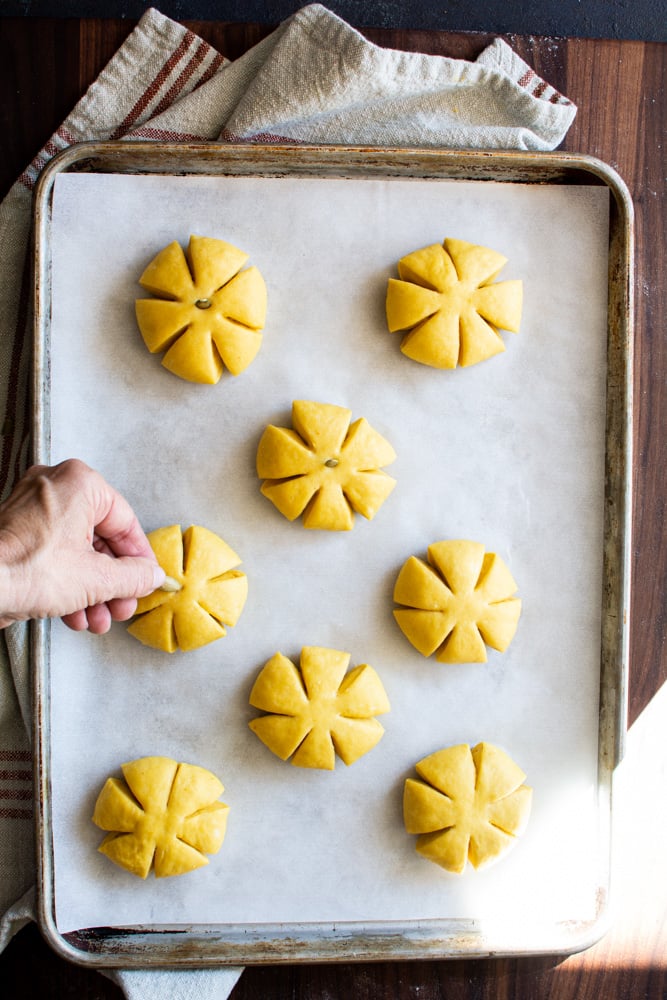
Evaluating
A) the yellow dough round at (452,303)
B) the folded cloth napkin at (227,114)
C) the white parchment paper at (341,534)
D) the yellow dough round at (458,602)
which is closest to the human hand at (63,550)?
the white parchment paper at (341,534)

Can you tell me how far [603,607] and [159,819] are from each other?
1.02 metres

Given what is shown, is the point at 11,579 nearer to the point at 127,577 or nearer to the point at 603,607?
the point at 127,577

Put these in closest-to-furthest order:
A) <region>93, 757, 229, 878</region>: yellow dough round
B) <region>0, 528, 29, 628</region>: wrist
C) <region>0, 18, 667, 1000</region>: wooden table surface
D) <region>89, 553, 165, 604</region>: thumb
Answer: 1. <region>0, 528, 29, 628</region>: wrist
2. <region>89, 553, 165, 604</region>: thumb
3. <region>93, 757, 229, 878</region>: yellow dough round
4. <region>0, 18, 667, 1000</region>: wooden table surface

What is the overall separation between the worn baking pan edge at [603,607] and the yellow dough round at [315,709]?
388mm

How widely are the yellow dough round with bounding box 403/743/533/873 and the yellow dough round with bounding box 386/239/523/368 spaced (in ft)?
2.71

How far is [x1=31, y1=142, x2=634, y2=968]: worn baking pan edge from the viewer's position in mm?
1745

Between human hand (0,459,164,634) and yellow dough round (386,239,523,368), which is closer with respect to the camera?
human hand (0,459,164,634)

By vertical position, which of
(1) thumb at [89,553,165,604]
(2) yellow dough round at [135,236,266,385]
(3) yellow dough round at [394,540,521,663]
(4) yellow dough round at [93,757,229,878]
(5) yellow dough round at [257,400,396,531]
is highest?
(2) yellow dough round at [135,236,266,385]

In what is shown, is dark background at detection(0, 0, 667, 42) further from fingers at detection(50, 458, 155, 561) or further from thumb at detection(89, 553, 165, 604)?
thumb at detection(89, 553, 165, 604)

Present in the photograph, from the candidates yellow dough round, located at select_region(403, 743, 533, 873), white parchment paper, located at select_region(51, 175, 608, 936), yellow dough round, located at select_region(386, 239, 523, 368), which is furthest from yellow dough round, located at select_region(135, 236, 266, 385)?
yellow dough round, located at select_region(403, 743, 533, 873)

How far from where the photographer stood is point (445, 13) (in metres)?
1.94

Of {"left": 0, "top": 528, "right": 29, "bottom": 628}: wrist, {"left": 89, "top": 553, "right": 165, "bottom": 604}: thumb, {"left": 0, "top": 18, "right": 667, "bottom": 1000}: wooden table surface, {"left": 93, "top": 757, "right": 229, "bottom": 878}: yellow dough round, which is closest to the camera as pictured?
{"left": 0, "top": 528, "right": 29, "bottom": 628}: wrist

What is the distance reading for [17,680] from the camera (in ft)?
5.90

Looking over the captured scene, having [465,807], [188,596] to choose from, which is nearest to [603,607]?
[465,807]
